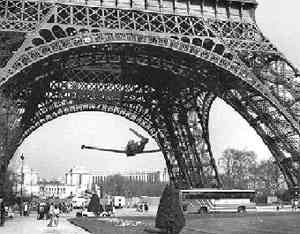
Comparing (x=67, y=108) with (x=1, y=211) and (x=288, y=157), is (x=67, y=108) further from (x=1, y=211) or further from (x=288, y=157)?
(x=288, y=157)

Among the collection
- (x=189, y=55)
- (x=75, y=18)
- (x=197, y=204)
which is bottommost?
(x=197, y=204)

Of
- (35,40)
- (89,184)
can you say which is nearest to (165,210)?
(35,40)

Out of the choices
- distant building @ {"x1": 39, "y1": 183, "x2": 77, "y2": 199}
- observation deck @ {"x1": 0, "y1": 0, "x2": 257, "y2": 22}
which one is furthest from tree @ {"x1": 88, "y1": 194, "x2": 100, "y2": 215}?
distant building @ {"x1": 39, "y1": 183, "x2": 77, "y2": 199}

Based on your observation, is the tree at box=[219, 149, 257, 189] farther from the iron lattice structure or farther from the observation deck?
the observation deck

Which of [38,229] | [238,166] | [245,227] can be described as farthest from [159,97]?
[238,166]

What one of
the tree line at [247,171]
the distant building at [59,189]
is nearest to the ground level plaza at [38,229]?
the tree line at [247,171]

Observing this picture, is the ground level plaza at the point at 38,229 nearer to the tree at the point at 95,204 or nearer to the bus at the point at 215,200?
the tree at the point at 95,204
